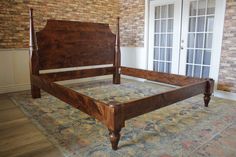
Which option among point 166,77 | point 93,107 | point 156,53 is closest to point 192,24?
point 156,53

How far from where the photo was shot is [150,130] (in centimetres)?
249

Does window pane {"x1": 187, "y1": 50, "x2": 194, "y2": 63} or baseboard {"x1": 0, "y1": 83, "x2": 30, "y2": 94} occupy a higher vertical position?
window pane {"x1": 187, "y1": 50, "x2": 194, "y2": 63}

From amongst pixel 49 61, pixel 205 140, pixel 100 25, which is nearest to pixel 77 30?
pixel 100 25

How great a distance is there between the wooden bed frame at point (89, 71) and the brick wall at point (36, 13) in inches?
35.3

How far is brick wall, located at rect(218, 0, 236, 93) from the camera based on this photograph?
3643mm

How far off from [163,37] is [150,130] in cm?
301

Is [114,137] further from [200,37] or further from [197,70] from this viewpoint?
[200,37]

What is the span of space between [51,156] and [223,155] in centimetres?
168

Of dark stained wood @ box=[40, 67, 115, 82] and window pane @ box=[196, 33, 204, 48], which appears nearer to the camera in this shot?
dark stained wood @ box=[40, 67, 115, 82]

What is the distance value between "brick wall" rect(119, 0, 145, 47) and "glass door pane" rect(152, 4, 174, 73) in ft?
1.58

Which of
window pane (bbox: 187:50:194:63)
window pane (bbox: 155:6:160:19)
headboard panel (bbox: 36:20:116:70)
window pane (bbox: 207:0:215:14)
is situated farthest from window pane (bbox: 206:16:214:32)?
headboard panel (bbox: 36:20:116:70)

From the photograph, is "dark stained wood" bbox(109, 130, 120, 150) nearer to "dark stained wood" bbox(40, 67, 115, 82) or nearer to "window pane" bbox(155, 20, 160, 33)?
"dark stained wood" bbox(40, 67, 115, 82)

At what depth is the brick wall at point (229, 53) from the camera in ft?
12.0

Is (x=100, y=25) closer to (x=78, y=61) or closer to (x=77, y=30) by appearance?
(x=77, y=30)
